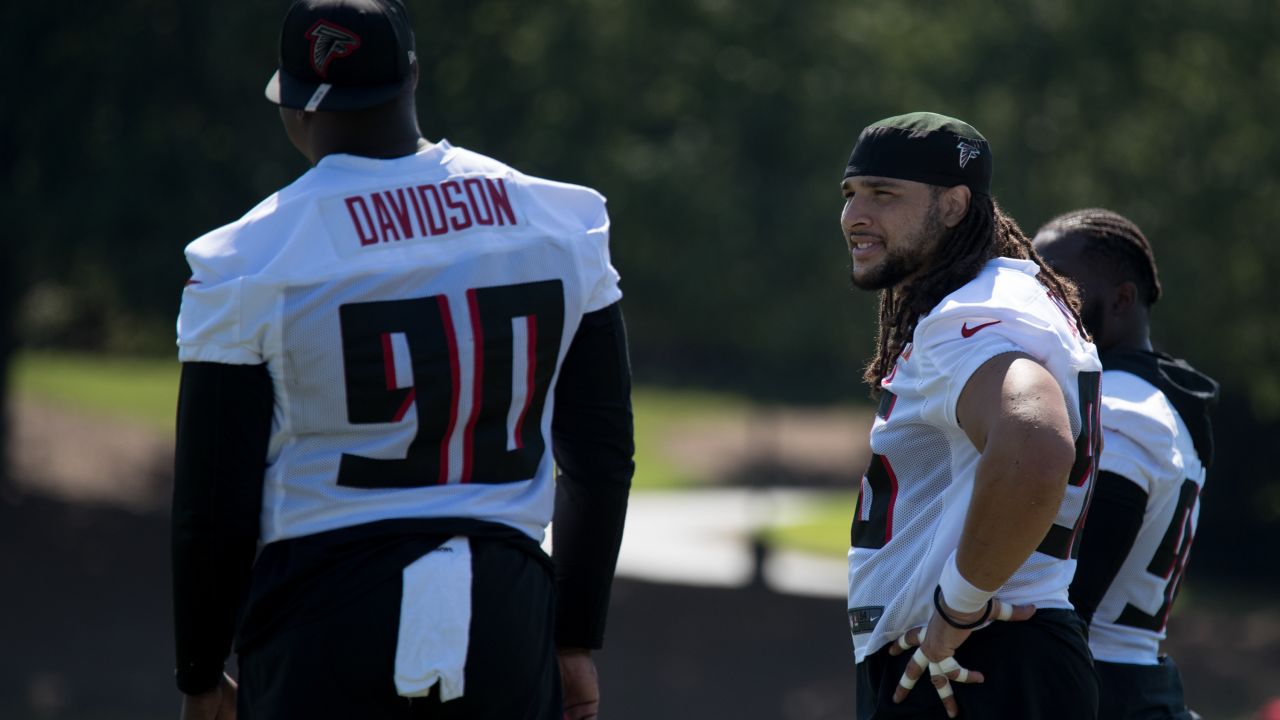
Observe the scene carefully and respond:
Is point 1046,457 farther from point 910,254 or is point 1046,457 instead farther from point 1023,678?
point 910,254

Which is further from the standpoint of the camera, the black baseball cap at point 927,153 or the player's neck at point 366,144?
the black baseball cap at point 927,153

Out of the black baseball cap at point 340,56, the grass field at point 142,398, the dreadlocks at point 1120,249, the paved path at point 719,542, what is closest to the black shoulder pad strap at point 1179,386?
the dreadlocks at point 1120,249

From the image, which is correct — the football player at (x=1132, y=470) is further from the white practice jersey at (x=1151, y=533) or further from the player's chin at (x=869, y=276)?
the player's chin at (x=869, y=276)

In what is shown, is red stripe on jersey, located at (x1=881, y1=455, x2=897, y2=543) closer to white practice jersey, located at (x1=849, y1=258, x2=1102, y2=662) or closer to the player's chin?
white practice jersey, located at (x1=849, y1=258, x2=1102, y2=662)

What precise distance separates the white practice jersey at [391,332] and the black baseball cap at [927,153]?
704mm

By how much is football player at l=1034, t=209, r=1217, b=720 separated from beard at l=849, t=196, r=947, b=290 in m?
0.62

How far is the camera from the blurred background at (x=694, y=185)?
9.90 meters

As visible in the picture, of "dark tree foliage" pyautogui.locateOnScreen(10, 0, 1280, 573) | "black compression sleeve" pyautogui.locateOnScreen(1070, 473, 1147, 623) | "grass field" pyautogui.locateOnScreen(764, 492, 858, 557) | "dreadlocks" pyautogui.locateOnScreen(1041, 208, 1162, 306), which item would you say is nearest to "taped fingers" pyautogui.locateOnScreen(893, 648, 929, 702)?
"black compression sleeve" pyautogui.locateOnScreen(1070, 473, 1147, 623)

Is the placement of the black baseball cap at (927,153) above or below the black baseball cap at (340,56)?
below

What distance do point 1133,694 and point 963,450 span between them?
1022mm

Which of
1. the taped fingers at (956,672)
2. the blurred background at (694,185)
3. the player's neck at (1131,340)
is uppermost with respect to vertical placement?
the player's neck at (1131,340)

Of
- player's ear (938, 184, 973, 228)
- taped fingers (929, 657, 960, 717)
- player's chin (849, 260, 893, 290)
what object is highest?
player's ear (938, 184, 973, 228)

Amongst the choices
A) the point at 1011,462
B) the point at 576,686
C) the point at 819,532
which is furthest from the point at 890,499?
the point at 819,532

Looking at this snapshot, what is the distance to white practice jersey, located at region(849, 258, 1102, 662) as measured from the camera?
2.49 m
